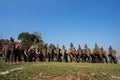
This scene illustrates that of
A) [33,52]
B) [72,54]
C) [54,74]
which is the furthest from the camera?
[72,54]

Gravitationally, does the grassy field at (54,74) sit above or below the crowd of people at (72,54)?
below

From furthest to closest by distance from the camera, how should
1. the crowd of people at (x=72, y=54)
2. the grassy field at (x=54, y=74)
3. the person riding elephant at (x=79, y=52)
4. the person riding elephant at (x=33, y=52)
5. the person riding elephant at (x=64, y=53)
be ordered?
the person riding elephant at (x=64, y=53) → the person riding elephant at (x=79, y=52) → the crowd of people at (x=72, y=54) → the person riding elephant at (x=33, y=52) → the grassy field at (x=54, y=74)

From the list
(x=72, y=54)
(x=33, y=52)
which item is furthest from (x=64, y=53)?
(x=33, y=52)

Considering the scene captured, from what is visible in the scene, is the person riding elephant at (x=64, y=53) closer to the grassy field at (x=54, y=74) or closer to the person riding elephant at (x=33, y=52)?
the person riding elephant at (x=33, y=52)

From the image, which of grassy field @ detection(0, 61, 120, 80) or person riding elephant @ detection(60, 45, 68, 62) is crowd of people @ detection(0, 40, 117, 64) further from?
grassy field @ detection(0, 61, 120, 80)

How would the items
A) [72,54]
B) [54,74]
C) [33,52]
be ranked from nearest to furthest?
1. [54,74]
2. [33,52]
3. [72,54]

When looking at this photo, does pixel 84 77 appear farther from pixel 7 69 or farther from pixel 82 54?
pixel 82 54

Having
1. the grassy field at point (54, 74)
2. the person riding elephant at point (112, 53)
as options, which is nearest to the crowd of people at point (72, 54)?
the person riding elephant at point (112, 53)

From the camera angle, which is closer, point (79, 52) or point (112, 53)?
point (79, 52)

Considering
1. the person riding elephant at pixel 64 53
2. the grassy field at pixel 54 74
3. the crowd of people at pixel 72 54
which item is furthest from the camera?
the person riding elephant at pixel 64 53

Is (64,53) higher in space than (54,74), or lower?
higher

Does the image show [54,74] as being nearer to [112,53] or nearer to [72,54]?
[72,54]

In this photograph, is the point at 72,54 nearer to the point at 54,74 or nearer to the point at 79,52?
the point at 79,52

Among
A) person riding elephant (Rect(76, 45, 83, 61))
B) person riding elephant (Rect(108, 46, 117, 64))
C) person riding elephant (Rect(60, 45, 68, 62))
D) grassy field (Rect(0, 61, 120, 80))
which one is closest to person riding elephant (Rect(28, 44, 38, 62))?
person riding elephant (Rect(60, 45, 68, 62))
